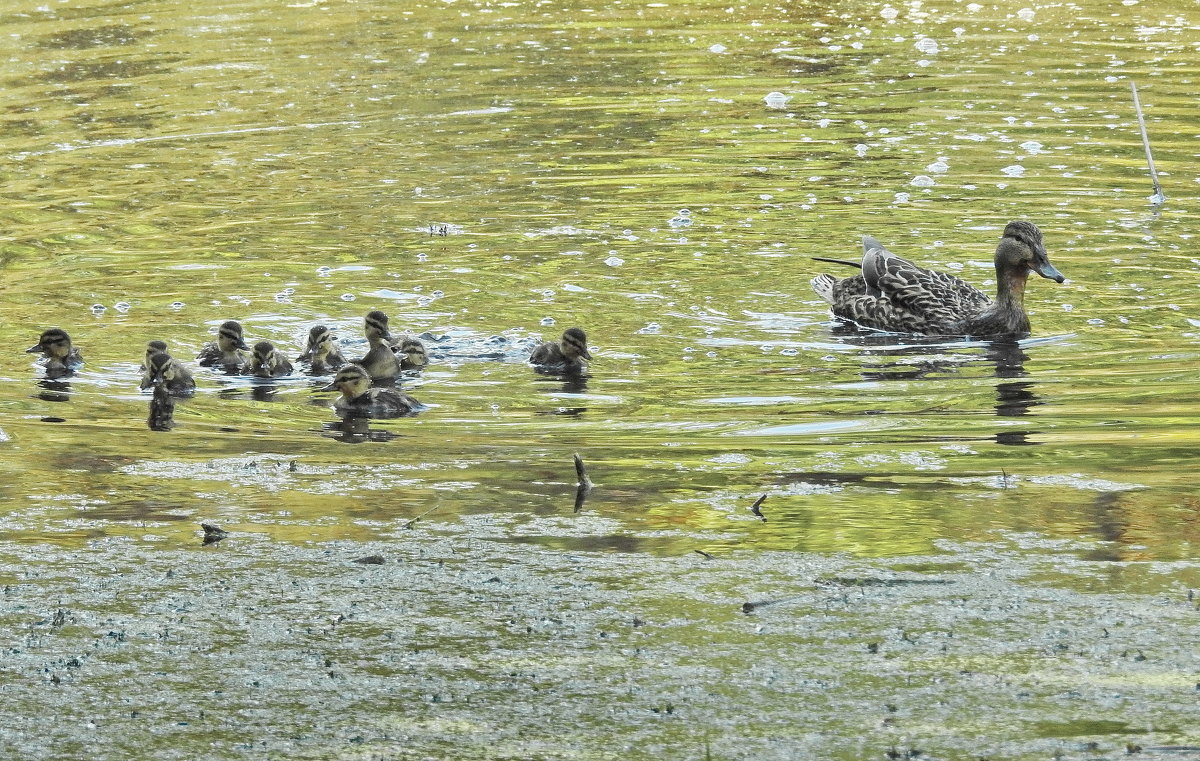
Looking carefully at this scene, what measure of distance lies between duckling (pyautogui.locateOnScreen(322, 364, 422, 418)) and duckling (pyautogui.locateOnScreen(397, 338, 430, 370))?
2.43 feet

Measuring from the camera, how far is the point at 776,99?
756 inches

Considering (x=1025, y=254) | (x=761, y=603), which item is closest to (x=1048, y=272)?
(x=1025, y=254)

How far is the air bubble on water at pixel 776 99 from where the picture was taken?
62.3 ft

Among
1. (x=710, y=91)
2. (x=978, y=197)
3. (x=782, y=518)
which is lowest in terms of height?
(x=782, y=518)

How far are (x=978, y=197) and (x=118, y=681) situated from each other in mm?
10475

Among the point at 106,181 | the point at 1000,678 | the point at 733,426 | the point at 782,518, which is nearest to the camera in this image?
the point at 1000,678

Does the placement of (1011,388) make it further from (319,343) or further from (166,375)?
(166,375)

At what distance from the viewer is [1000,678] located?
16.0 feet

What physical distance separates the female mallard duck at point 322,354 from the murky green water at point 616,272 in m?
0.29

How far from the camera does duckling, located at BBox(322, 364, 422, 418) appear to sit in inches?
352

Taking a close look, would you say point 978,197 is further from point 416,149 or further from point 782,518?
point 782,518

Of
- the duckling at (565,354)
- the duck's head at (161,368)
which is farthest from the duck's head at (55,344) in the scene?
the duckling at (565,354)

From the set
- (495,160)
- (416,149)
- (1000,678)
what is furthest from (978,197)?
(1000,678)

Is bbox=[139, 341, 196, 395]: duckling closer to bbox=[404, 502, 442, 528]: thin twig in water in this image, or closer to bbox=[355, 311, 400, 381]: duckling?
bbox=[355, 311, 400, 381]: duckling
